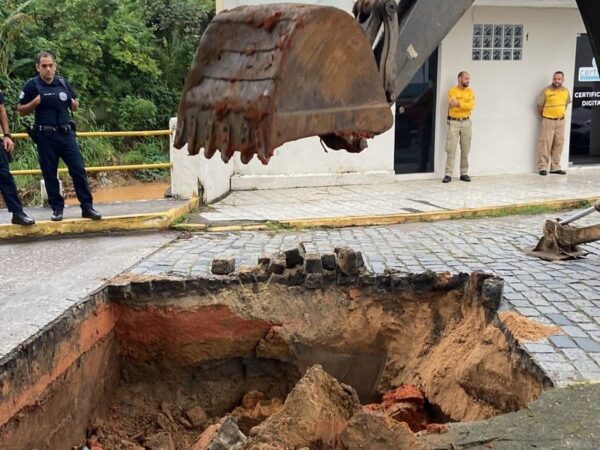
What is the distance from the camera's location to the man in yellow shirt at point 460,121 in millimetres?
10891

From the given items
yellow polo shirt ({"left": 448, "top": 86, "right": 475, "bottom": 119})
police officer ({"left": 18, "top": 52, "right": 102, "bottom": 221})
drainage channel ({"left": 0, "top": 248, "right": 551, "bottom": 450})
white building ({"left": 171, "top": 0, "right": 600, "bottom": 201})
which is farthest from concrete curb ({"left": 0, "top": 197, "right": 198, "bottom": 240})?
yellow polo shirt ({"left": 448, "top": 86, "right": 475, "bottom": 119})

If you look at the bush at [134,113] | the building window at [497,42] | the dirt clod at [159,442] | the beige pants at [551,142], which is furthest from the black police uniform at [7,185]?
the beige pants at [551,142]

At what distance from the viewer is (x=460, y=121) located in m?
11.0

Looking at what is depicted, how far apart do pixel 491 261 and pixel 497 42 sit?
6540 millimetres

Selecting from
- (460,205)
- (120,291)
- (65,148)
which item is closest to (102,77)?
(65,148)

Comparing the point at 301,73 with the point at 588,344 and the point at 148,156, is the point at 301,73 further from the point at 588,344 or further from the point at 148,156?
the point at 148,156

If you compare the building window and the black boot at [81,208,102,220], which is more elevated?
the building window

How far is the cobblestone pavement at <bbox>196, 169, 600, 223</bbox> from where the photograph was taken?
8688 millimetres

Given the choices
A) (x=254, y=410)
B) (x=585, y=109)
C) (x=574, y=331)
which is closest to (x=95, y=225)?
(x=254, y=410)

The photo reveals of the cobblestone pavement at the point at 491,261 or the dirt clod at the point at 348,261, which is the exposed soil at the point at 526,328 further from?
the dirt clod at the point at 348,261

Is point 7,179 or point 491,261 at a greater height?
point 7,179

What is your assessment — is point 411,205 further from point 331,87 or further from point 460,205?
point 331,87

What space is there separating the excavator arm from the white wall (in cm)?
848

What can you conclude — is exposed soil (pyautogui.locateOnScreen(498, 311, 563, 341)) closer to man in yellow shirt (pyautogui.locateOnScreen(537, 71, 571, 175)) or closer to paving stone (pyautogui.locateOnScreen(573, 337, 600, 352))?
paving stone (pyautogui.locateOnScreen(573, 337, 600, 352))
